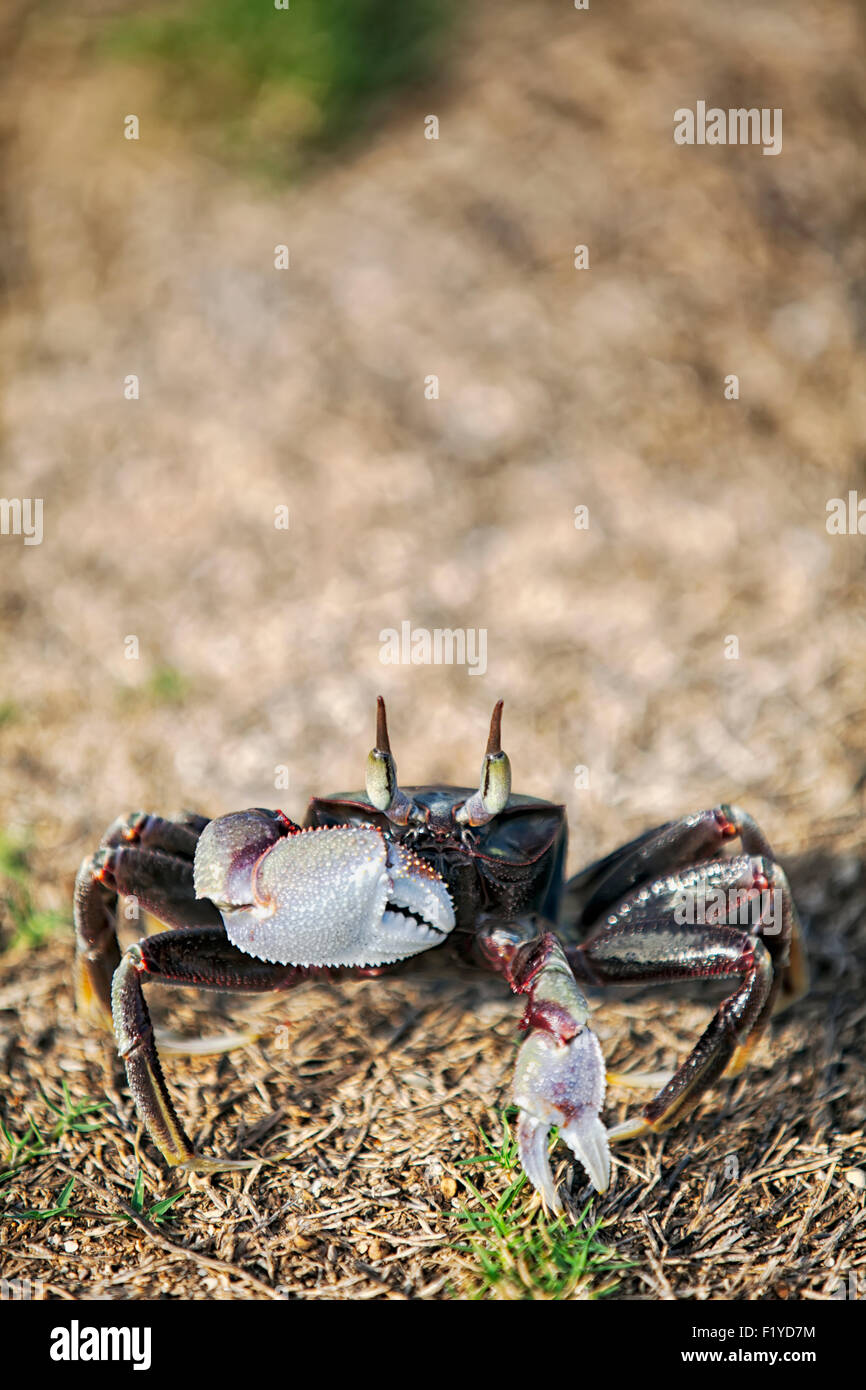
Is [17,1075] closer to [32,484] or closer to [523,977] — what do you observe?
[523,977]

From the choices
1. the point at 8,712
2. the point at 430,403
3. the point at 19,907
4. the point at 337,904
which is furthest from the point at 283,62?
the point at 337,904

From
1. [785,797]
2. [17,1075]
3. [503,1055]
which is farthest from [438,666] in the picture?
[17,1075]

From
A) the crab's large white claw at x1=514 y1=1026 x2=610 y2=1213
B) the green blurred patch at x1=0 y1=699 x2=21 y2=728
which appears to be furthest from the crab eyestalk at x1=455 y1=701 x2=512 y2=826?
the green blurred patch at x1=0 y1=699 x2=21 y2=728

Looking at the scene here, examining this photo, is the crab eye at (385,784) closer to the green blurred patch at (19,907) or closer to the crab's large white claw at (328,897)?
the crab's large white claw at (328,897)

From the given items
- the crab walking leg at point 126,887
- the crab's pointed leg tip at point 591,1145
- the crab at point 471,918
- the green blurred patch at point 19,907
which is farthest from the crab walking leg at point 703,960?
the green blurred patch at point 19,907

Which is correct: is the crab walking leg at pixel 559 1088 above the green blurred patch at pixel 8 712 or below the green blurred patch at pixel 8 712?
below

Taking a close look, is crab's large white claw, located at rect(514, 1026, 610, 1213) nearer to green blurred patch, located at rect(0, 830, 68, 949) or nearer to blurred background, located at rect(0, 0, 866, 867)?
blurred background, located at rect(0, 0, 866, 867)

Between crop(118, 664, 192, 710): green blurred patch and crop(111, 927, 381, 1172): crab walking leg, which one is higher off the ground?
crop(118, 664, 192, 710): green blurred patch
